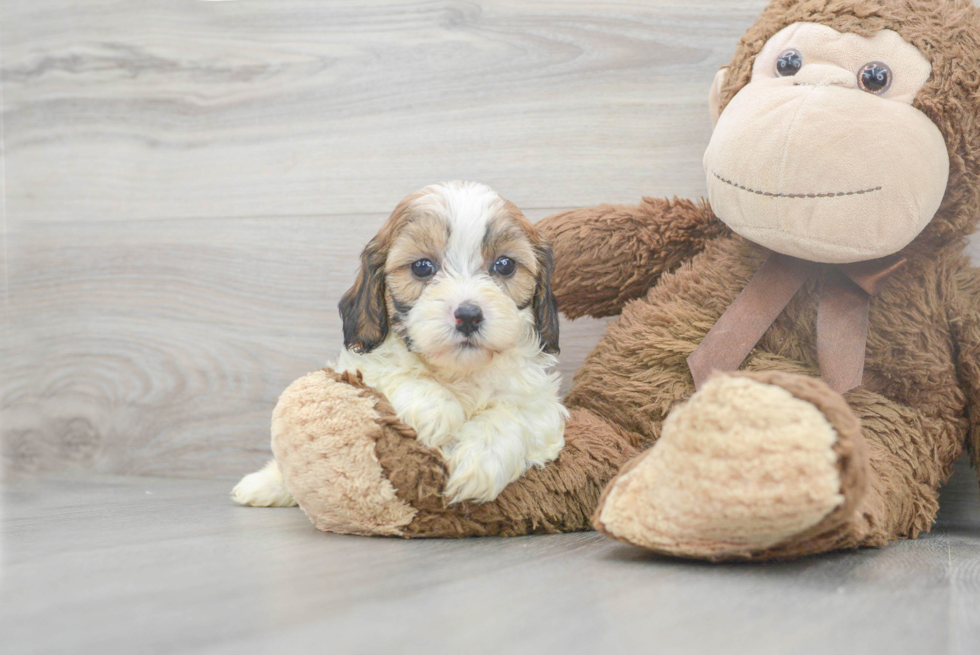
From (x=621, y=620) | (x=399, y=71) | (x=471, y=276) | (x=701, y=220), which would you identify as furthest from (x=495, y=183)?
(x=621, y=620)

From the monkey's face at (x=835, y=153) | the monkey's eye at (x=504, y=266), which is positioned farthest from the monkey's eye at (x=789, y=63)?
the monkey's eye at (x=504, y=266)

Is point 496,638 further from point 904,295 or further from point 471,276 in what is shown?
point 904,295

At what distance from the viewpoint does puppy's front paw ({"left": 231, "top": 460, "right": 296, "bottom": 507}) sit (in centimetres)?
157

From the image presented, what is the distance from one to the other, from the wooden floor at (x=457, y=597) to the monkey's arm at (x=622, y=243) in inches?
19.3

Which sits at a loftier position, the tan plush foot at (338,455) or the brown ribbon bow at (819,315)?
the brown ribbon bow at (819,315)

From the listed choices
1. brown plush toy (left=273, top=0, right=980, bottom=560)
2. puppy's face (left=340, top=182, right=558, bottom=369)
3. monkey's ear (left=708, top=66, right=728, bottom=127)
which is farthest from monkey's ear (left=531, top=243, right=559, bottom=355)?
monkey's ear (left=708, top=66, right=728, bottom=127)

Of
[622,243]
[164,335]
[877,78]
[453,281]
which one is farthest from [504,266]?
[164,335]

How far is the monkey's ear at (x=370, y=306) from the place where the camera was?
1.26 metres

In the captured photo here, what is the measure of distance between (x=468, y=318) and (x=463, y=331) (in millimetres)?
21

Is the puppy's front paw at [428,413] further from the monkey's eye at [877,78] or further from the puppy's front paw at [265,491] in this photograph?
the monkey's eye at [877,78]

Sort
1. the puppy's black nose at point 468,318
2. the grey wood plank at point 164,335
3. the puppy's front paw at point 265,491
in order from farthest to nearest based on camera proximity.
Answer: the grey wood plank at point 164,335
the puppy's front paw at point 265,491
the puppy's black nose at point 468,318

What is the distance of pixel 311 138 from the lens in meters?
1.89

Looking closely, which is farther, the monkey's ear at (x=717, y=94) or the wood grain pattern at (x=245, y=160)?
the wood grain pattern at (x=245, y=160)

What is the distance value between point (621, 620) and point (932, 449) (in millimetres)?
759
